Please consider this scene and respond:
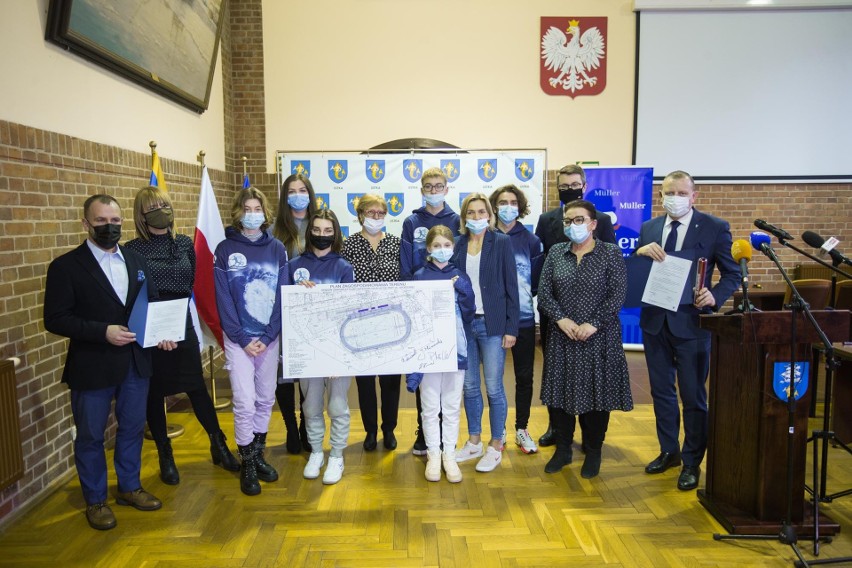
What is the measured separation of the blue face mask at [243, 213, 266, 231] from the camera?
10.8 ft

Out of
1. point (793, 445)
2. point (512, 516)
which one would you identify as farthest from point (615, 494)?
point (793, 445)

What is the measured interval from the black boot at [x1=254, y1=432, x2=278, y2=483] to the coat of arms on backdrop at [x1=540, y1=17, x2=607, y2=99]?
18.4 feet

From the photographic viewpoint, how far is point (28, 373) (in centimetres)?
322

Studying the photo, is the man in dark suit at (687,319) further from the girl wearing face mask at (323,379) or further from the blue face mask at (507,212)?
the girl wearing face mask at (323,379)

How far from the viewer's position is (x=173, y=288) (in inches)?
132

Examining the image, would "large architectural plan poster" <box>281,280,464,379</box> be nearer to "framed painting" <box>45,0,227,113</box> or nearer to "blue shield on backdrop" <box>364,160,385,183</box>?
"framed painting" <box>45,0,227,113</box>

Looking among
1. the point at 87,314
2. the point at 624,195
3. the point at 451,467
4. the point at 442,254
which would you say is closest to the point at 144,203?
the point at 87,314

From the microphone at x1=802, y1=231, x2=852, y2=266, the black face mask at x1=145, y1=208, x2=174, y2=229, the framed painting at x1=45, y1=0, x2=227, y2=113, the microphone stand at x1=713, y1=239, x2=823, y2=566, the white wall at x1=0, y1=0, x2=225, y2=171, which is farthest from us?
the framed painting at x1=45, y1=0, x2=227, y2=113

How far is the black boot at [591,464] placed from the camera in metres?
3.52

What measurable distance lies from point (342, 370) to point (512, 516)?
120 centimetres

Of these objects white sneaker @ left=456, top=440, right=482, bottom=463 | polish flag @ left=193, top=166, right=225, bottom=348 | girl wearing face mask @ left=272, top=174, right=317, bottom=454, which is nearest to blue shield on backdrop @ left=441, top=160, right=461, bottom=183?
polish flag @ left=193, top=166, right=225, bottom=348

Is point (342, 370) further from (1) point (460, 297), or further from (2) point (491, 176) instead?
(2) point (491, 176)

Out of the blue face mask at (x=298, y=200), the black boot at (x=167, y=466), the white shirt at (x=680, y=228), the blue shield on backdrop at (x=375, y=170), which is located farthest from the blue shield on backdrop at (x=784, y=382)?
the blue shield on backdrop at (x=375, y=170)

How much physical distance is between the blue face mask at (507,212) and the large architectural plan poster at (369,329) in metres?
0.68
